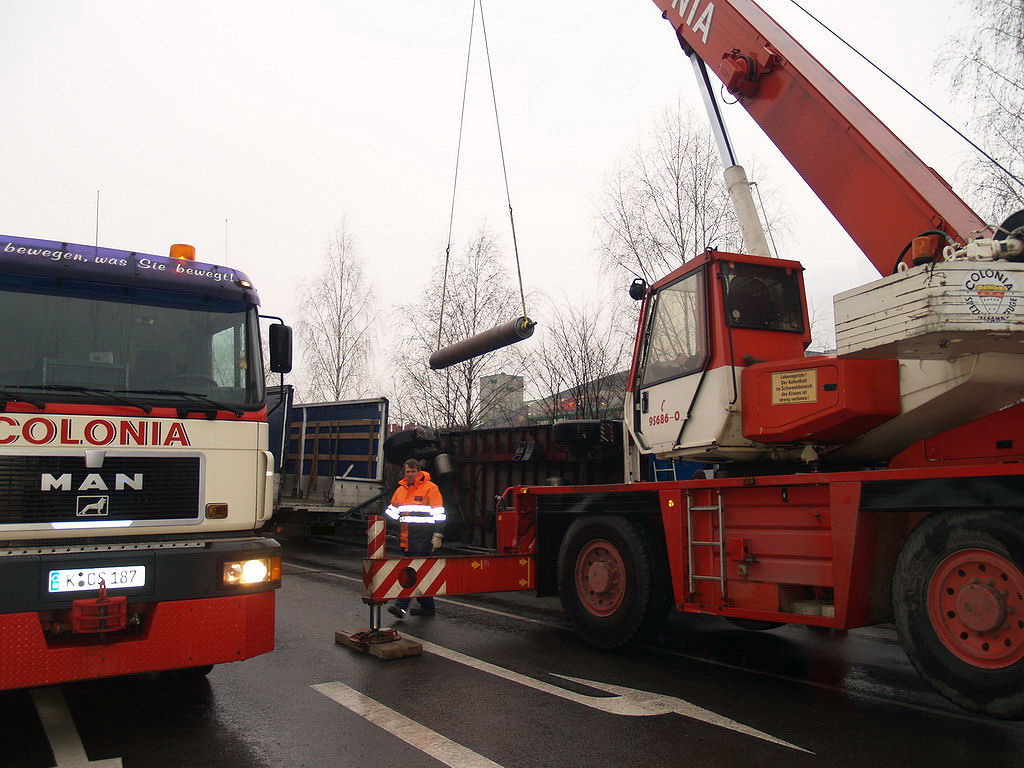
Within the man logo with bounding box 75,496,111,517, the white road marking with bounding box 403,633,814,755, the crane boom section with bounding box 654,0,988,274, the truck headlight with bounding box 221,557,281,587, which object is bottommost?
→ the white road marking with bounding box 403,633,814,755

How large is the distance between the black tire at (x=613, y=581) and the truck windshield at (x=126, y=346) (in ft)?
10.5

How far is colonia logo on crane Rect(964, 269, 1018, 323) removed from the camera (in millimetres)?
3990

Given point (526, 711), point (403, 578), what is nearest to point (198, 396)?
point (403, 578)

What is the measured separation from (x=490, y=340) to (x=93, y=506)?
407 centimetres

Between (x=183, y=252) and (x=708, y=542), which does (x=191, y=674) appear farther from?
(x=708, y=542)

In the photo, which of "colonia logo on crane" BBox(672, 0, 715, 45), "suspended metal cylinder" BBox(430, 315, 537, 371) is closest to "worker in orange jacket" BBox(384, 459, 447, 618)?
"suspended metal cylinder" BBox(430, 315, 537, 371)

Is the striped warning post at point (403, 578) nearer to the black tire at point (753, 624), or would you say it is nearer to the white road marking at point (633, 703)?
the white road marking at point (633, 703)

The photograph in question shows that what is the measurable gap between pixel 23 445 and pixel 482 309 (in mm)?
20940

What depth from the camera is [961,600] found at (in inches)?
168

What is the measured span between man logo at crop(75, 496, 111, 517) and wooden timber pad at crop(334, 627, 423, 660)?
2.51 m

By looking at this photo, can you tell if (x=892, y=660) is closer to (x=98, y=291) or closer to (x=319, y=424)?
(x=98, y=291)

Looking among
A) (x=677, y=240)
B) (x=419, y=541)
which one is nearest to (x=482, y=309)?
(x=677, y=240)

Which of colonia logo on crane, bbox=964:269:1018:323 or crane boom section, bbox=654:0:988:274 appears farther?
crane boom section, bbox=654:0:988:274

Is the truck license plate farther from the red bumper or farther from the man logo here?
the man logo
